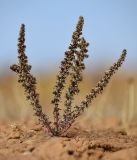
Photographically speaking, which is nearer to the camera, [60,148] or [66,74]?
[60,148]

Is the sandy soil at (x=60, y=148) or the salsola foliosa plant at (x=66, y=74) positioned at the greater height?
the salsola foliosa plant at (x=66, y=74)

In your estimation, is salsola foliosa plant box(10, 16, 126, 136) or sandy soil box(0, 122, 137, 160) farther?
salsola foliosa plant box(10, 16, 126, 136)

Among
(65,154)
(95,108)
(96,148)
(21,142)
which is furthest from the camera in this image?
(95,108)

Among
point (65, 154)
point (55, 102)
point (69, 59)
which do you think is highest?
point (69, 59)

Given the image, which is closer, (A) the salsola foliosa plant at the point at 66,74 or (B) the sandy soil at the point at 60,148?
(B) the sandy soil at the point at 60,148

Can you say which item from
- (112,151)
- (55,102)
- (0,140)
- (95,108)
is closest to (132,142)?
(112,151)

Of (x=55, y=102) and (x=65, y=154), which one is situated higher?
(x=55, y=102)

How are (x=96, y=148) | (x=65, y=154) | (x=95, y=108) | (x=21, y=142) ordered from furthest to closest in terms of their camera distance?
(x=95, y=108), (x=21, y=142), (x=96, y=148), (x=65, y=154)

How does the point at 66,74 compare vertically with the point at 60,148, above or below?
above

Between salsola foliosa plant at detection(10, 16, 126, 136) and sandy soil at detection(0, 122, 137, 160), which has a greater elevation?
salsola foliosa plant at detection(10, 16, 126, 136)

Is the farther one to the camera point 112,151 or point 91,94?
point 91,94

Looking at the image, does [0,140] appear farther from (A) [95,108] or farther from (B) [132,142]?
(A) [95,108]
